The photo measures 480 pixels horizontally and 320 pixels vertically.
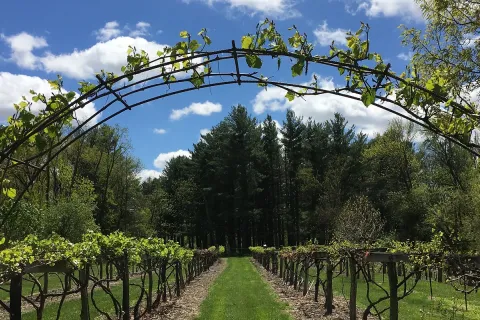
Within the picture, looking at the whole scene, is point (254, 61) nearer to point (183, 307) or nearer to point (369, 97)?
point (369, 97)

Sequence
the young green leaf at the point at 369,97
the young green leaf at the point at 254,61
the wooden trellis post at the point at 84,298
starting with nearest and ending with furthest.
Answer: the young green leaf at the point at 254,61 < the young green leaf at the point at 369,97 < the wooden trellis post at the point at 84,298

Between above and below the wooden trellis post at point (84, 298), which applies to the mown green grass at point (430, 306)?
below

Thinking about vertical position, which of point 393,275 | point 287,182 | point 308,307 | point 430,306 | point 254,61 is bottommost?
point 430,306

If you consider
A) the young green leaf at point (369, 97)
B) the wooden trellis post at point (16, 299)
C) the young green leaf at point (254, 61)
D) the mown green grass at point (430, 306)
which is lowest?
the mown green grass at point (430, 306)

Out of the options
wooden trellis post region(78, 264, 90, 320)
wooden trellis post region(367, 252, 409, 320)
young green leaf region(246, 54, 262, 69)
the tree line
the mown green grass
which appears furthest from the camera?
the tree line

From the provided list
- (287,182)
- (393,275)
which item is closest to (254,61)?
(393,275)

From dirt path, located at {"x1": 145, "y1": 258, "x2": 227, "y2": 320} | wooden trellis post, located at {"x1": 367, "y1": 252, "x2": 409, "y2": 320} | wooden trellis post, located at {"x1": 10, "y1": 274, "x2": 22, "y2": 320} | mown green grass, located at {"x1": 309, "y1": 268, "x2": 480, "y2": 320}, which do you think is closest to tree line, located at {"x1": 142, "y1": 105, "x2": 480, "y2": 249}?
mown green grass, located at {"x1": 309, "y1": 268, "x2": 480, "y2": 320}

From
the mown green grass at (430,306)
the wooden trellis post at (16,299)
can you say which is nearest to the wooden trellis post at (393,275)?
the mown green grass at (430,306)

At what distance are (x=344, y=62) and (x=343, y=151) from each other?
1809 inches

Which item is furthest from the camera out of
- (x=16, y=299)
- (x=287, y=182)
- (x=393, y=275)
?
(x=287, y=182)

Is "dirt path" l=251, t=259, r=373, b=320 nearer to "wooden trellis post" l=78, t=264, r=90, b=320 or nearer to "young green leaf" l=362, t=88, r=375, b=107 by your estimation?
"wooden trellis post" l=78, t=264, r=90, b=320

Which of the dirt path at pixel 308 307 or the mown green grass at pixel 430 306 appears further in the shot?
the mown green grass at pixel 430 306

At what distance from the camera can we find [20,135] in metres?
2.46

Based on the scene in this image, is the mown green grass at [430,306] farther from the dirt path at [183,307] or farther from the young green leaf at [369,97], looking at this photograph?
the young green leaf at [369,97]
